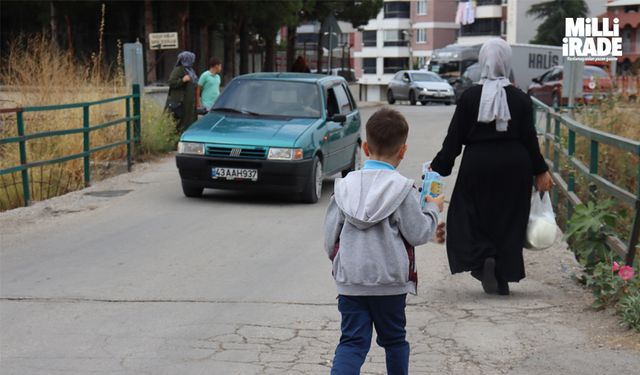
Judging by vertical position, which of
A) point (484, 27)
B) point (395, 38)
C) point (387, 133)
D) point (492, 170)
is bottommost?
point (492, 170)

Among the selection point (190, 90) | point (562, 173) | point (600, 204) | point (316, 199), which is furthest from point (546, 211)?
point (190, 90)

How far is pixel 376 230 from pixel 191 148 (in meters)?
8.53

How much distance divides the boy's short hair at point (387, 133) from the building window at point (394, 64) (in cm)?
10798

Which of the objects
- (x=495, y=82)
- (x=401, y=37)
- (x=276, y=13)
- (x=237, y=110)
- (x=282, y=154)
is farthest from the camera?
(x=401, y=37)

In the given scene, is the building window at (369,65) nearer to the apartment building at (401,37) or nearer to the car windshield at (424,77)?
the apartment building at (401,37)

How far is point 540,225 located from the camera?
742 centimetres

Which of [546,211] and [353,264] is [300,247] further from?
[353,264]

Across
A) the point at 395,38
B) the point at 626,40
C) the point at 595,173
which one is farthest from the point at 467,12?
the point at 595,173

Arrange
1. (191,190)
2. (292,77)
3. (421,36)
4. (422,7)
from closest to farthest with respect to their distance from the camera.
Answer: (191,190) < (292,77) < (422,7) < (421,36)

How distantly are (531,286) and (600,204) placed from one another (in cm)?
88

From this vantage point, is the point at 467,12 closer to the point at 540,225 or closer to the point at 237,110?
the point at 237,110

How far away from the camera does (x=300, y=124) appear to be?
13.2 meters

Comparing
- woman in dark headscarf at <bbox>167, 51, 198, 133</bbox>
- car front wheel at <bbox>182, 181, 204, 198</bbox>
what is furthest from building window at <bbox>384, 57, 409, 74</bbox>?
car front wheel at <bbox>182, 181, 204, 198</bbox>

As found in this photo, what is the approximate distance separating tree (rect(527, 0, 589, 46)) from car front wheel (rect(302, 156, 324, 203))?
240ft
